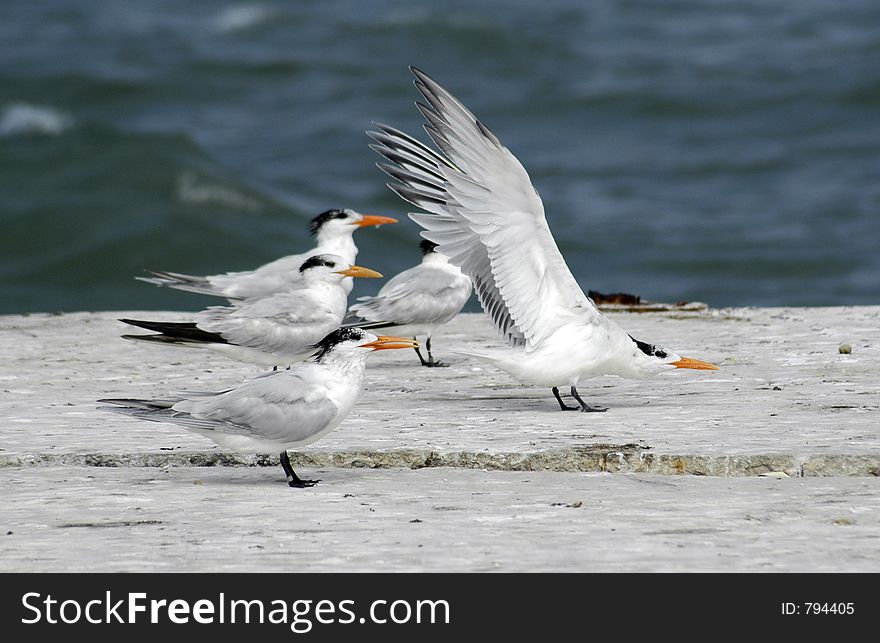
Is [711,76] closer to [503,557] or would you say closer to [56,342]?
[56,342]

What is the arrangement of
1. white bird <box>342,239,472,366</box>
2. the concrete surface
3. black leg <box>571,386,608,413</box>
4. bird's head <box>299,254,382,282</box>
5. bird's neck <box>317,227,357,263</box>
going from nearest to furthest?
the concrete surface, black leg <box>571,386,608,413</box>, bird's head <box>299,254,382,282</box>, white bird <box>342,239,472,366</box>, bird's neck <box>317,227,357,263</box>

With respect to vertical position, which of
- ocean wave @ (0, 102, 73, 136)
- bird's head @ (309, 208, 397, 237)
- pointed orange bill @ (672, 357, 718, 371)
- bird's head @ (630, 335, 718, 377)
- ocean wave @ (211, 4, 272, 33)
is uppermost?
ocean wave @ (211, 4, 272, 33)

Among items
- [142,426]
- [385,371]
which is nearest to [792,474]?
[142,426]

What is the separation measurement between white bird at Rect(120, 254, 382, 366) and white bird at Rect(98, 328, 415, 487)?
1.58 meters

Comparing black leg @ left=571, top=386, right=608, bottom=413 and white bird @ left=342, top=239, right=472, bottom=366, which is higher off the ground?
white bird @ left=342, top=239, right=472, bottom=366

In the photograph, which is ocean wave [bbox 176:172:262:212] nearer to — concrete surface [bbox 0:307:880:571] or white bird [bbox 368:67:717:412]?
concrete surface [bbox 0:307:880:571]

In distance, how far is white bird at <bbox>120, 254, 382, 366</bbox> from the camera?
6.44 m

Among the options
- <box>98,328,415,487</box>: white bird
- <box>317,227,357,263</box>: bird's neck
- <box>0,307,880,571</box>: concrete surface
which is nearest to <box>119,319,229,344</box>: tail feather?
<box>0,307,880,571</box>: concrete surface

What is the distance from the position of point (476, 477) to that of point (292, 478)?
0.60 metres

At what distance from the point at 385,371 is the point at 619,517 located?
3302mm

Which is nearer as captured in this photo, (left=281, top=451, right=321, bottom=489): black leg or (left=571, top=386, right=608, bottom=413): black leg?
(left=281, top=451, right=321, bottom=489): black leg

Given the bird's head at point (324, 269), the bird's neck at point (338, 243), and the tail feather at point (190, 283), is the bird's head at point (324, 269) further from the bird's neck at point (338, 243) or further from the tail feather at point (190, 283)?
the bird's neck at point (338, 243)

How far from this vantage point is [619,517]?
13.3ft
